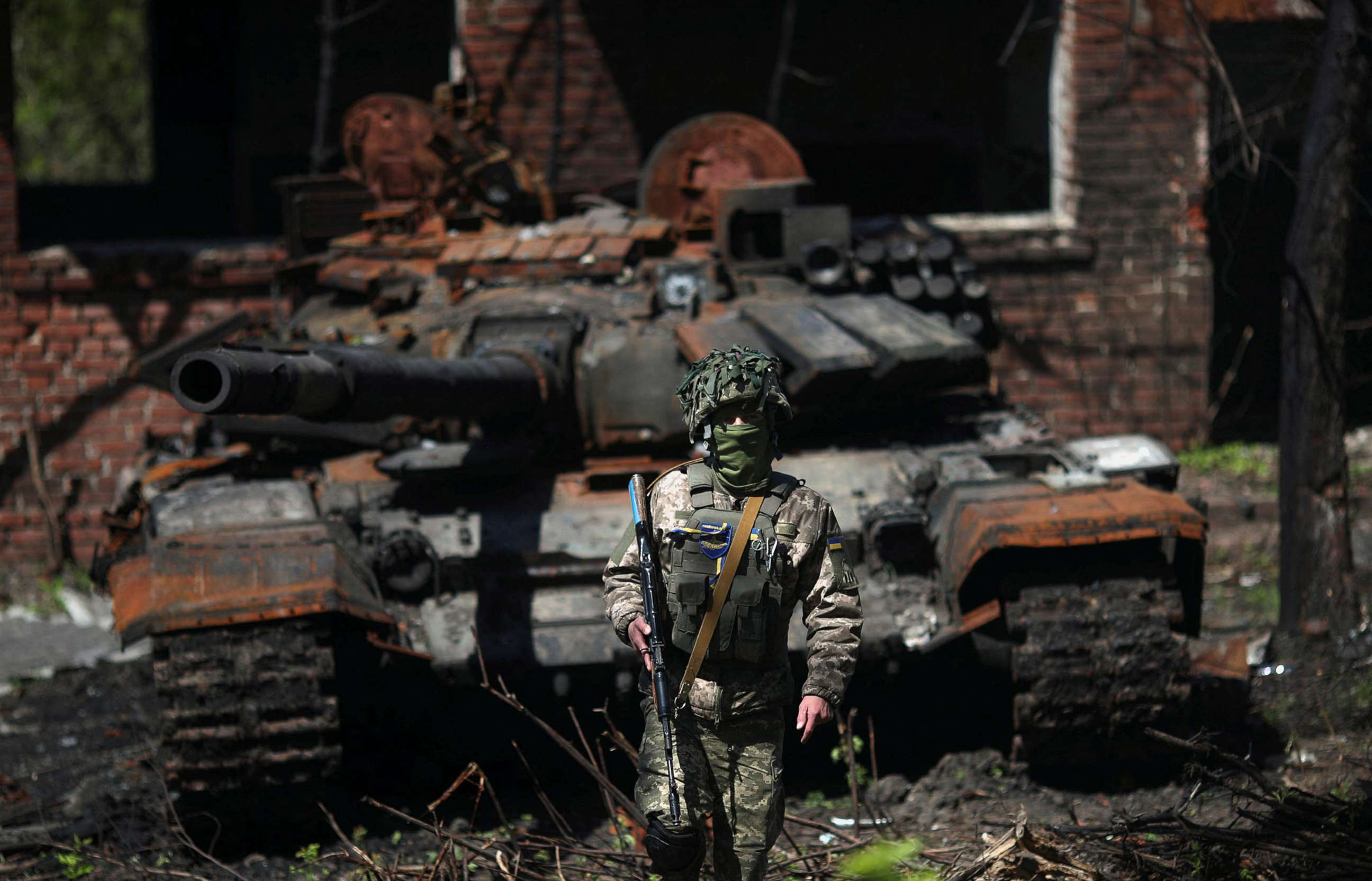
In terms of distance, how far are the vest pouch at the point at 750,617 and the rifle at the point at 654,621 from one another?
0.63ft

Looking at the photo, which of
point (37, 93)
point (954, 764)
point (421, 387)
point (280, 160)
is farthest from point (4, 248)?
point (37, 93)

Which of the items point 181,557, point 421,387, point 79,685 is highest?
point 421,387

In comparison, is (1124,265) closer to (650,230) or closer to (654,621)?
(650,230)

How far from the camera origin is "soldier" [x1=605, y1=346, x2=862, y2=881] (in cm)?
382

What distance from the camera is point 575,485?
615 cm

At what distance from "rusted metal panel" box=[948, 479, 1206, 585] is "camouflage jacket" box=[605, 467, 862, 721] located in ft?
4.63

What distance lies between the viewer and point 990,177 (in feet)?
42.3

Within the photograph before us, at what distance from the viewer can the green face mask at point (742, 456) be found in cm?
385

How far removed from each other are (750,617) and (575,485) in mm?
2422


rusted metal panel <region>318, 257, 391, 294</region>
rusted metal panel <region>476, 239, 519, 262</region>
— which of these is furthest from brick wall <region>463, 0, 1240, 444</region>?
rusted metal panel <region>476, 239, 519, 262</region>

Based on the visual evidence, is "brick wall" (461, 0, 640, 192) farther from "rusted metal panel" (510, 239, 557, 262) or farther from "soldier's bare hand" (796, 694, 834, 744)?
"soldier's bare hand" (796, 694, 834, 744)

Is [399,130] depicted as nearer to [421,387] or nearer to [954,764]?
[421,387]

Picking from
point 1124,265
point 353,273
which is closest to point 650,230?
point 353,273

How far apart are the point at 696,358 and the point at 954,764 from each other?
1.89m
